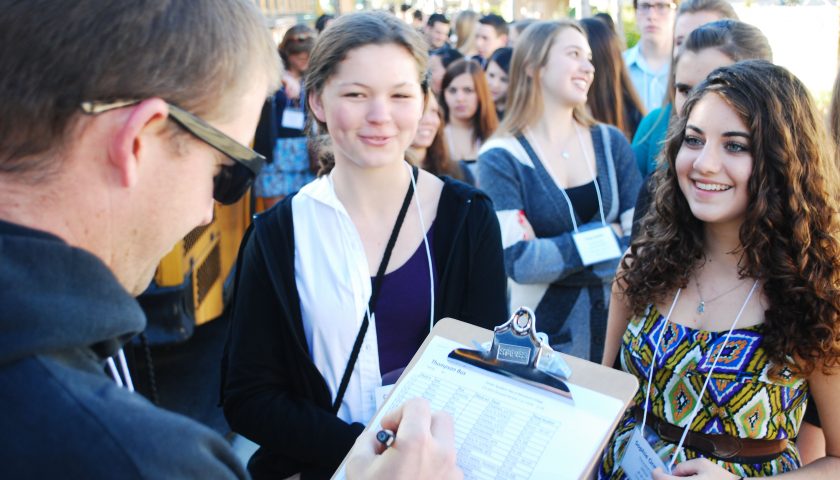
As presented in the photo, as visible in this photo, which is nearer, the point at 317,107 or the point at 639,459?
the point at 639,459

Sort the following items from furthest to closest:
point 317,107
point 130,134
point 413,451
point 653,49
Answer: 1. point 653,49
2. point 317,107
3. point 413,451
4. point 130,134

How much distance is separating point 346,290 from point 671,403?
37.7 inches

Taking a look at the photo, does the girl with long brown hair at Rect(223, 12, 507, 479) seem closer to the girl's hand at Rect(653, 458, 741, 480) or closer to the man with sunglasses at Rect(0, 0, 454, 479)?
the girl's hand at Rect(653, 458, 741, 480)

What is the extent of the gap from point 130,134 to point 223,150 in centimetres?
17

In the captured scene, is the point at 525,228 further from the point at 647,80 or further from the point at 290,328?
the point at 647,80

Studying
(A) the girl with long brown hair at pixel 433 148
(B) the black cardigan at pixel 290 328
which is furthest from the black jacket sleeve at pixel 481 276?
(A) the girl with long brown hair at pixel 433 148

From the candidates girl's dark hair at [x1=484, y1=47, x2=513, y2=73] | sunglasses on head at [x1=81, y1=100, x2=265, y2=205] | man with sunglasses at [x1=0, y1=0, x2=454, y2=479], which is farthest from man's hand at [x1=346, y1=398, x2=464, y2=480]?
girl's dark hair at [x1=484, y1=47, x2=513, y2=73]

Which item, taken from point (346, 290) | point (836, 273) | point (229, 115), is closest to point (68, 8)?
point (229, 115)

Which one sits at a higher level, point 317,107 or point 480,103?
point 317,107

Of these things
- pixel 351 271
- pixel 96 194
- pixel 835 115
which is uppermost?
pixel 96 194

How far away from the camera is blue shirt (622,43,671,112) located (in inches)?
189

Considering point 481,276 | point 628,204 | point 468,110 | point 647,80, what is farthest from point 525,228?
point 647,80

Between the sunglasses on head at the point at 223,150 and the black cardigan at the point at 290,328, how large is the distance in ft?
2.41

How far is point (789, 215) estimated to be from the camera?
1.91 m
